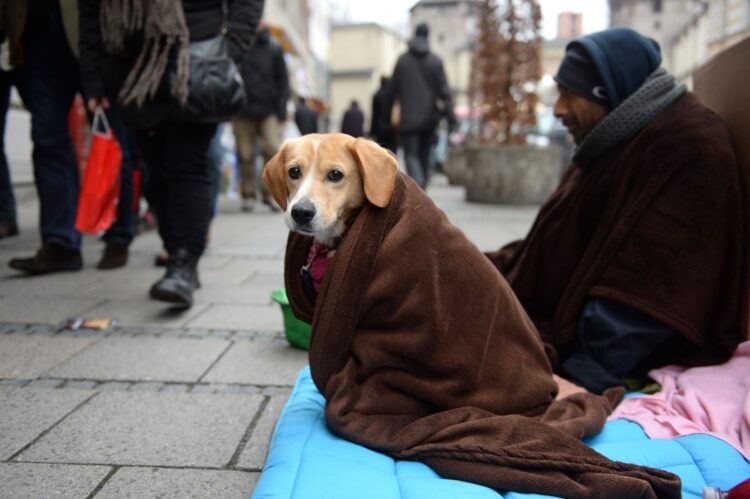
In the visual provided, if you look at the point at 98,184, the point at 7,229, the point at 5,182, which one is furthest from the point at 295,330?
the point at 7,229

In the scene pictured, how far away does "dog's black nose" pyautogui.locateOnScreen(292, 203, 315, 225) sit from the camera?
73.5 inches

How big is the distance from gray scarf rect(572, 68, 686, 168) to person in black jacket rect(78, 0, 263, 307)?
197cm

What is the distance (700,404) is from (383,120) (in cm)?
777

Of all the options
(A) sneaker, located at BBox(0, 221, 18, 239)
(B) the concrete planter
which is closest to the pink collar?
(A) sneaker, located at BBox(0, 221, 18, 239)

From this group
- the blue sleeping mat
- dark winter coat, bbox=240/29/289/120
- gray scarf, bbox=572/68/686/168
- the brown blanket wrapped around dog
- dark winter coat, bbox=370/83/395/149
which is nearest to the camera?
the blue sleeping mat

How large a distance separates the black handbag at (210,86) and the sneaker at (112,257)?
1.51 metres

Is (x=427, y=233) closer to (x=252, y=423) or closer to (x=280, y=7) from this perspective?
(x=252, y=423)

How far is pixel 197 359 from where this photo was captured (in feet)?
9.14

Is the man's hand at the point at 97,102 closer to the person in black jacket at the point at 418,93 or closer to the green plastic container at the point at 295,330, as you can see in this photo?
the green plastic container at the point at 295,330

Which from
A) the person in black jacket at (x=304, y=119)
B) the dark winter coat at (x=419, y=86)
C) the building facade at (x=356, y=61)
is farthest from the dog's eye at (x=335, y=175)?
the building facade at (x=356, y=61)

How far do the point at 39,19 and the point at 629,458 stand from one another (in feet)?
12.9

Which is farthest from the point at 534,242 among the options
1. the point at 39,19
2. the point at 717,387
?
the point at 39,19

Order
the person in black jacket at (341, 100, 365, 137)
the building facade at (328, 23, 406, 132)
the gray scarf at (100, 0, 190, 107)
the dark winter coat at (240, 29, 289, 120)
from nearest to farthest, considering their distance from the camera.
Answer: the gray scarf at (100, 0, 190, 107) < the dark winter coat at (240, 29, 289, 120) < the person in black jacket at (341, 100, 365, 137) < the building facade at (328, 23, 406, 132)

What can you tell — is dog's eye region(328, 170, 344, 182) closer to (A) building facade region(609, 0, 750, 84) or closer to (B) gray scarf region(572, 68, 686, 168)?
(B) gray scarf region(572, 68, 686, 168)
